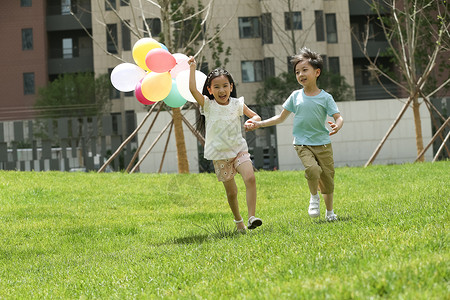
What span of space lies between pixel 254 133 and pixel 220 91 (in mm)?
11958

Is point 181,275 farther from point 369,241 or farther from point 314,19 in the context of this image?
point 314,19

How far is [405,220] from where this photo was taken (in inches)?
186

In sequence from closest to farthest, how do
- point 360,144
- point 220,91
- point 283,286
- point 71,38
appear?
point 283,286, point 220,91, point 360,144, point 71,38

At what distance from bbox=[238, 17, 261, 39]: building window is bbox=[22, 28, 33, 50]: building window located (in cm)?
1166

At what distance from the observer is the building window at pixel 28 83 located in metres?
32.1

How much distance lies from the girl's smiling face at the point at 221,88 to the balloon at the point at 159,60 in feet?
4.59

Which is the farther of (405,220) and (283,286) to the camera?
(405,220)

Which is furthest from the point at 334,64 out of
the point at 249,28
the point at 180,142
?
the point at 180,142

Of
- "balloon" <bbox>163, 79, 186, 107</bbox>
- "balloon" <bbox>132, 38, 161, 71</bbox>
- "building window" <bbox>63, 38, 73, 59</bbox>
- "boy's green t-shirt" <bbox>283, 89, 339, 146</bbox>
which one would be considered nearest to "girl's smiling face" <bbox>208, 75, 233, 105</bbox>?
"boy's green t-shirt" <bbox>283, 89, 339, 146</bbox>

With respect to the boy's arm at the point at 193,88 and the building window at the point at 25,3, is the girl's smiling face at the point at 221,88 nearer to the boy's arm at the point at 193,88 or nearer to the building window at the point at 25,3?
the boy's arm at the point at 193,88

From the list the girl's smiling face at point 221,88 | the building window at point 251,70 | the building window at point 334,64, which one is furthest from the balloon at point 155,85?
the building window at point 334,64

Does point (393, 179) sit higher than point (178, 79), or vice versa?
point (178, 79)

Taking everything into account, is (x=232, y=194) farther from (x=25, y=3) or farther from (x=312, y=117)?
(x=25, y=3)

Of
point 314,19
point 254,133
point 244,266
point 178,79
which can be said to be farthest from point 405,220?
point 314,19
